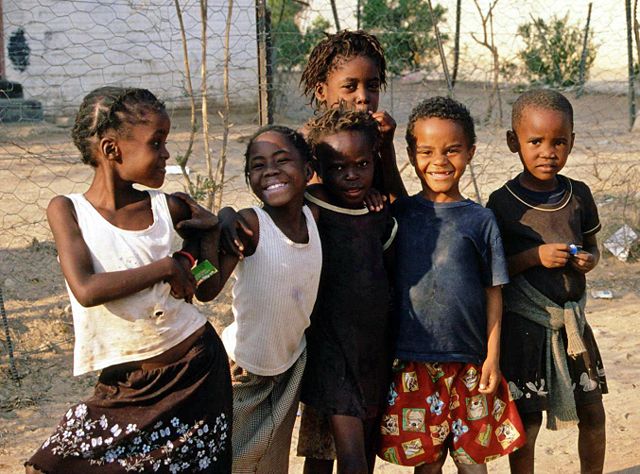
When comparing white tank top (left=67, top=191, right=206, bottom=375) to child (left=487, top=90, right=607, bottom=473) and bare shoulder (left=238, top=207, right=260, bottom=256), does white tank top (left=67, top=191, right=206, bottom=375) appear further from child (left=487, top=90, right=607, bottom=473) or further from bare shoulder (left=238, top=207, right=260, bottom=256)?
child (left=487, top=90, right=607, bottom=473)

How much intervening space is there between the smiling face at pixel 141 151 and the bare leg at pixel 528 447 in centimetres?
160

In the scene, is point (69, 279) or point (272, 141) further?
point (272, 141)

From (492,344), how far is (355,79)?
0.99 m

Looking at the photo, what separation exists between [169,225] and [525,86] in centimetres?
1068

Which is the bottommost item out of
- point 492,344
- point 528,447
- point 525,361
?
point 528,447

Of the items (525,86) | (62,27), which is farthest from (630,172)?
(62,27)

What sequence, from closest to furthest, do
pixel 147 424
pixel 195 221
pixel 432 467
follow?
pixel 147 424
pixel 195 221
pixel 432 467

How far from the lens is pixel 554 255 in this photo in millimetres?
2826

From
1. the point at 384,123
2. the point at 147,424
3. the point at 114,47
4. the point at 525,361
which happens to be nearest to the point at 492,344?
the point at 525,361

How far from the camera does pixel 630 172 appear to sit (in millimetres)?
7379

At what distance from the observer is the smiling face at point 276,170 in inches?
99.8

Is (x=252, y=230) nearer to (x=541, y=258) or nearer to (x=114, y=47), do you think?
(x=541, y=258)

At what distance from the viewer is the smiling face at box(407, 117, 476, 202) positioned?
2.76 meters

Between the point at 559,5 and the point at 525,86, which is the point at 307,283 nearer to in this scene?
the point at 525,86
